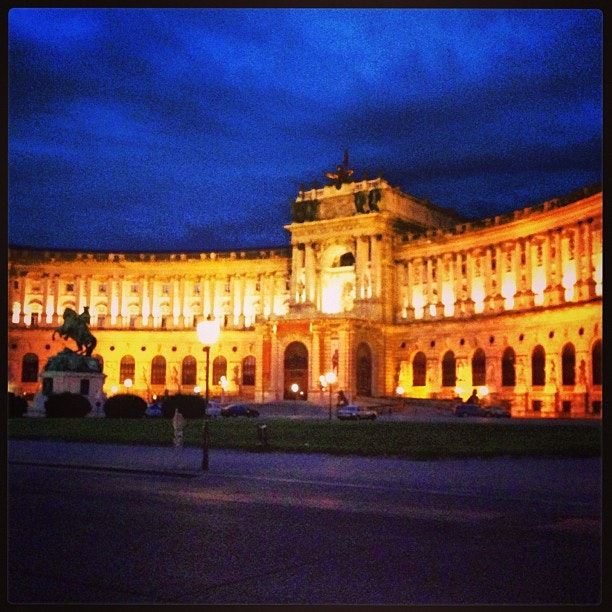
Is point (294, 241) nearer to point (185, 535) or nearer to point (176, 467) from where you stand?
point (176, 467)

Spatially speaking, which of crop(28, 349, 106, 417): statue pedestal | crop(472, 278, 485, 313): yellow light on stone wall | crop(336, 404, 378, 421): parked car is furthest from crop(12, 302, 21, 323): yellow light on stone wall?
crop(336, 404, 378, 421): parked car

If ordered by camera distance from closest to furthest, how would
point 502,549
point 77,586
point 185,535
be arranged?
1. point 77,586
2. point 502,549
3. point 185,535

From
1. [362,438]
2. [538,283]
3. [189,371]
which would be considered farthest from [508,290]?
[362,438]

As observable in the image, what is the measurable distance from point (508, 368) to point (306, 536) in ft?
226

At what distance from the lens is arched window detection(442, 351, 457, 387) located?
84875 millimetres

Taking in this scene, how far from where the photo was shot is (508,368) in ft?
259

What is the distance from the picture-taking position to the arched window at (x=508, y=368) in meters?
78.2

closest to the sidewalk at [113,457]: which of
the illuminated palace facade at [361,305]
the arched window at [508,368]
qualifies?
the illuminated palace facade at [361,305]

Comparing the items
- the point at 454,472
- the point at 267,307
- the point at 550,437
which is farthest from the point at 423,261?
the point at 454,472

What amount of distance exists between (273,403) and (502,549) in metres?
69.2

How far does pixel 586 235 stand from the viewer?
71438 mm

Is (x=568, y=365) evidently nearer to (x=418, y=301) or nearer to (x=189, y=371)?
(x=418, y=301)

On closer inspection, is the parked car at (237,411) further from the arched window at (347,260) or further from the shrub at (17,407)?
the arched window at (347,260)

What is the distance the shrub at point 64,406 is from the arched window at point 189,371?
48861 millimetres
